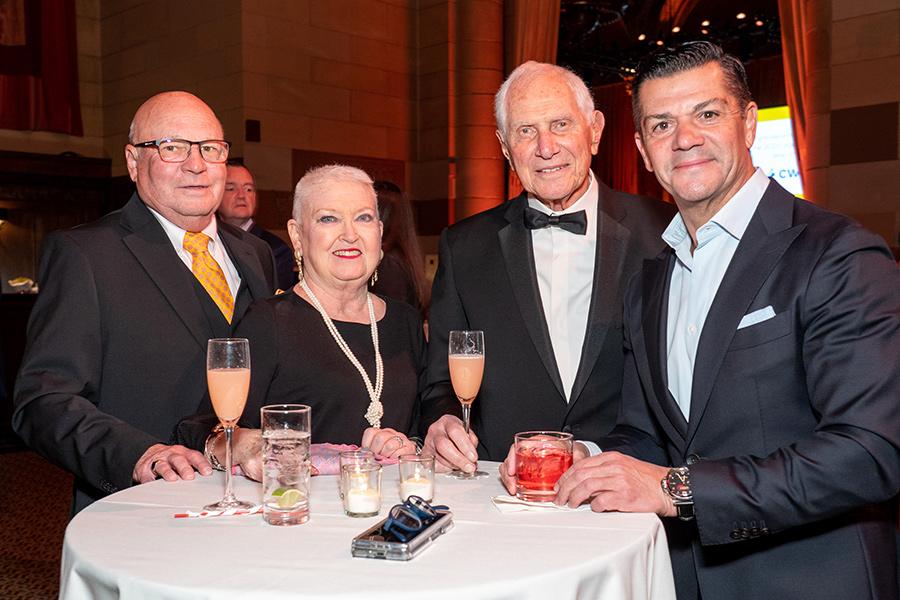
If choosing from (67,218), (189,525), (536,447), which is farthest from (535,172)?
(67,218)

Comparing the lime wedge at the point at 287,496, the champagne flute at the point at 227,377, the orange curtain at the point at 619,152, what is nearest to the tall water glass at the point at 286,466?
the lime wedge at the point at 287,496

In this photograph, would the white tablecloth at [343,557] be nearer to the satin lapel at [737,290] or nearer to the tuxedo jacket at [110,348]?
the satin lapel at [737,290]

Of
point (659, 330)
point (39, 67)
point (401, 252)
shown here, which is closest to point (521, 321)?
point (659, 330)

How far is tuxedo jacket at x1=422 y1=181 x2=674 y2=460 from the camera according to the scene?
2.49 metres

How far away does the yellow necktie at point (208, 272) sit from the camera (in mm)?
2709

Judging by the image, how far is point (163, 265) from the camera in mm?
2598

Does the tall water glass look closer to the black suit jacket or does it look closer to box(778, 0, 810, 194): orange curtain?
the black suit jacket

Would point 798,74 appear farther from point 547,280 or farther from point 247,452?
point 247,452

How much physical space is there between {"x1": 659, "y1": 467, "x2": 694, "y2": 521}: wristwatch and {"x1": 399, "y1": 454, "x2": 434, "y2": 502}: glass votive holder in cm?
48

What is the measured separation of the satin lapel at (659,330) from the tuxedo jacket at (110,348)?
1284 mm

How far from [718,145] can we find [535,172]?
2.34ft

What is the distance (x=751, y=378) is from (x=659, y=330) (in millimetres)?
→ 325

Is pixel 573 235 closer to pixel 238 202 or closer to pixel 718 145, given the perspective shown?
pixel 718 145

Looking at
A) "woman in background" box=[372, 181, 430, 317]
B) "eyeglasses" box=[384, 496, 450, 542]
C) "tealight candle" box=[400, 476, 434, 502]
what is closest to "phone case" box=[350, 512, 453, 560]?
"eyeglasses" box=[384, 496, 450, 542]
